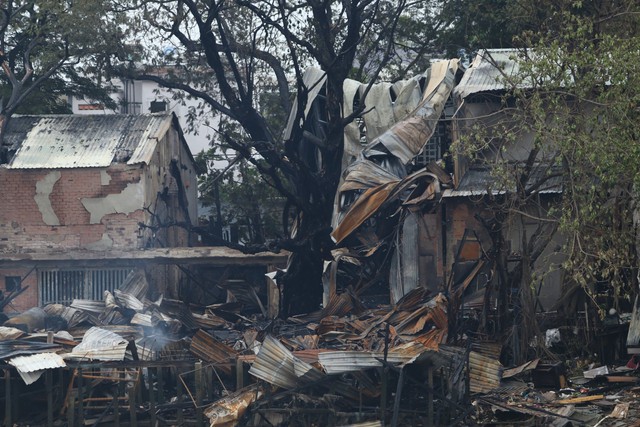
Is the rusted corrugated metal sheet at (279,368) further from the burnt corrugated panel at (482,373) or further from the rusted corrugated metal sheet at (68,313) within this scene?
the rusted corrugated metal sheet at (68,313)

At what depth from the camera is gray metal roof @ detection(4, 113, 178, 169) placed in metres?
25.4

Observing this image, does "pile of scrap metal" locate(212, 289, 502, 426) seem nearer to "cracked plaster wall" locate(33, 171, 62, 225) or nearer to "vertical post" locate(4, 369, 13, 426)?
"vertical post" locate(4, 369, 13, 426)

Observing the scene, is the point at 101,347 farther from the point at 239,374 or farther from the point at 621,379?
the point at 621,379

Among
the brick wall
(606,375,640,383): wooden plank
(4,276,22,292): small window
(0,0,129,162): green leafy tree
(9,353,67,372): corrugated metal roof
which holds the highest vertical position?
(0,0,129,162): green leafy tree

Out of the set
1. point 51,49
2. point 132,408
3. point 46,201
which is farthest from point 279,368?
point 51,49

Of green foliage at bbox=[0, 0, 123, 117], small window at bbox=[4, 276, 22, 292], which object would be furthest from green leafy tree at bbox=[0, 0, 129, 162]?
small window at bbox=[4, 276, 22, 292]

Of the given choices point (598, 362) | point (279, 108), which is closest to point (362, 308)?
point (598, 362)

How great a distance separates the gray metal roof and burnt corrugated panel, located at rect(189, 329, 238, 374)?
872cm

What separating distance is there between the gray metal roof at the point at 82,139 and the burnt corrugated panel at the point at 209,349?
872 centimetres

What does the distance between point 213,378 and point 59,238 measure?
9.81 meters

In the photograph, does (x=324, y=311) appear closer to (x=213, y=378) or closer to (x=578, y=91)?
(x=213, y=378)

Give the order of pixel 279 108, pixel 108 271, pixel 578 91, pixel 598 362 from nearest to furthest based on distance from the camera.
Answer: pixel 578 91, pixel 598 362, pixel 108 271, pixel 279 108

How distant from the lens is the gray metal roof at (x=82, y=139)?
25.4 m

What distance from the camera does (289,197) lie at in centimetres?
2077
